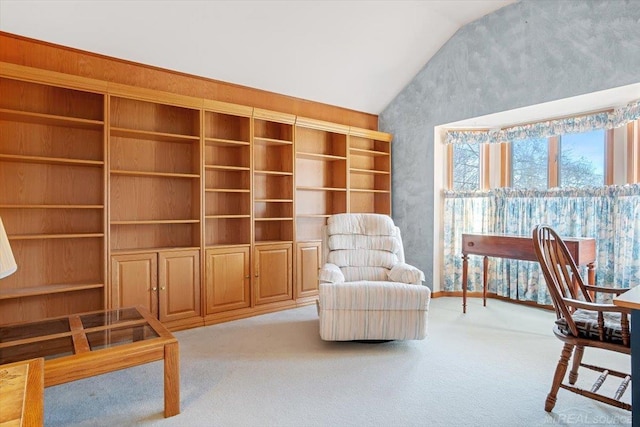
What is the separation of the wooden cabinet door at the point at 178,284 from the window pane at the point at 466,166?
3281 mm

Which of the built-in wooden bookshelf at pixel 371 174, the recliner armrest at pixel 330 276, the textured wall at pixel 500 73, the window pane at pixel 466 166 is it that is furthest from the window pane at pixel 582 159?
the recliner armrest at pixel 330 276

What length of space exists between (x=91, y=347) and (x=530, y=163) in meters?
4.48

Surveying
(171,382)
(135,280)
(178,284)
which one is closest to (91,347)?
(171,382)

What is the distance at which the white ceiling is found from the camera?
284 centimetres

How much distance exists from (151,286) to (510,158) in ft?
13.6

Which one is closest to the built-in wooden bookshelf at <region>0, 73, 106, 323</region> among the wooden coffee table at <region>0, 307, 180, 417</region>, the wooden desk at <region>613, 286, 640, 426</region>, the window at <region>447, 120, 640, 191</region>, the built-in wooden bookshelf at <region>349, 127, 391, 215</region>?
the wooden coffee table at <region>0, 307, 180, 417</region>

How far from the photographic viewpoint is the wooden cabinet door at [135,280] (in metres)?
3.00

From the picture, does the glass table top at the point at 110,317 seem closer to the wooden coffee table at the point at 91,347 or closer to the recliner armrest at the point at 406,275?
the wooden coffee table at the point at 91,347

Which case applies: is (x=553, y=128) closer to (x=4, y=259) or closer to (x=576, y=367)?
(x=576, y=367)

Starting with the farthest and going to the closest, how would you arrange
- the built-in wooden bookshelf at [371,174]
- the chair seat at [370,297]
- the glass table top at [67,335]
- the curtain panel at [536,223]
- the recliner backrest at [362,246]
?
the built-in wooden bookshelf at [371,174], the recliner backrest at [362,246], the curtain panel at [536,223], the chair seat at [370,297], the glass table top at [67,335]

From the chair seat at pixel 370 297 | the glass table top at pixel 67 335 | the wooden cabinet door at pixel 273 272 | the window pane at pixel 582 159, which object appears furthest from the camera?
the wooden cabinet door at pixel 273 272

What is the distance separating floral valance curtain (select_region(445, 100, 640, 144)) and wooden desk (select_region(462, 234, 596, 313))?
117 centimetres

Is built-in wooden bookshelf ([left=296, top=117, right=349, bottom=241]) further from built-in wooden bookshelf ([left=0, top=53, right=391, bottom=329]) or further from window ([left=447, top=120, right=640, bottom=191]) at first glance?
window ([left=447, top=120, right=640, bottom=191])

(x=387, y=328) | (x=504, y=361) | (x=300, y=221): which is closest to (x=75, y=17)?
(x=300, y=221)
